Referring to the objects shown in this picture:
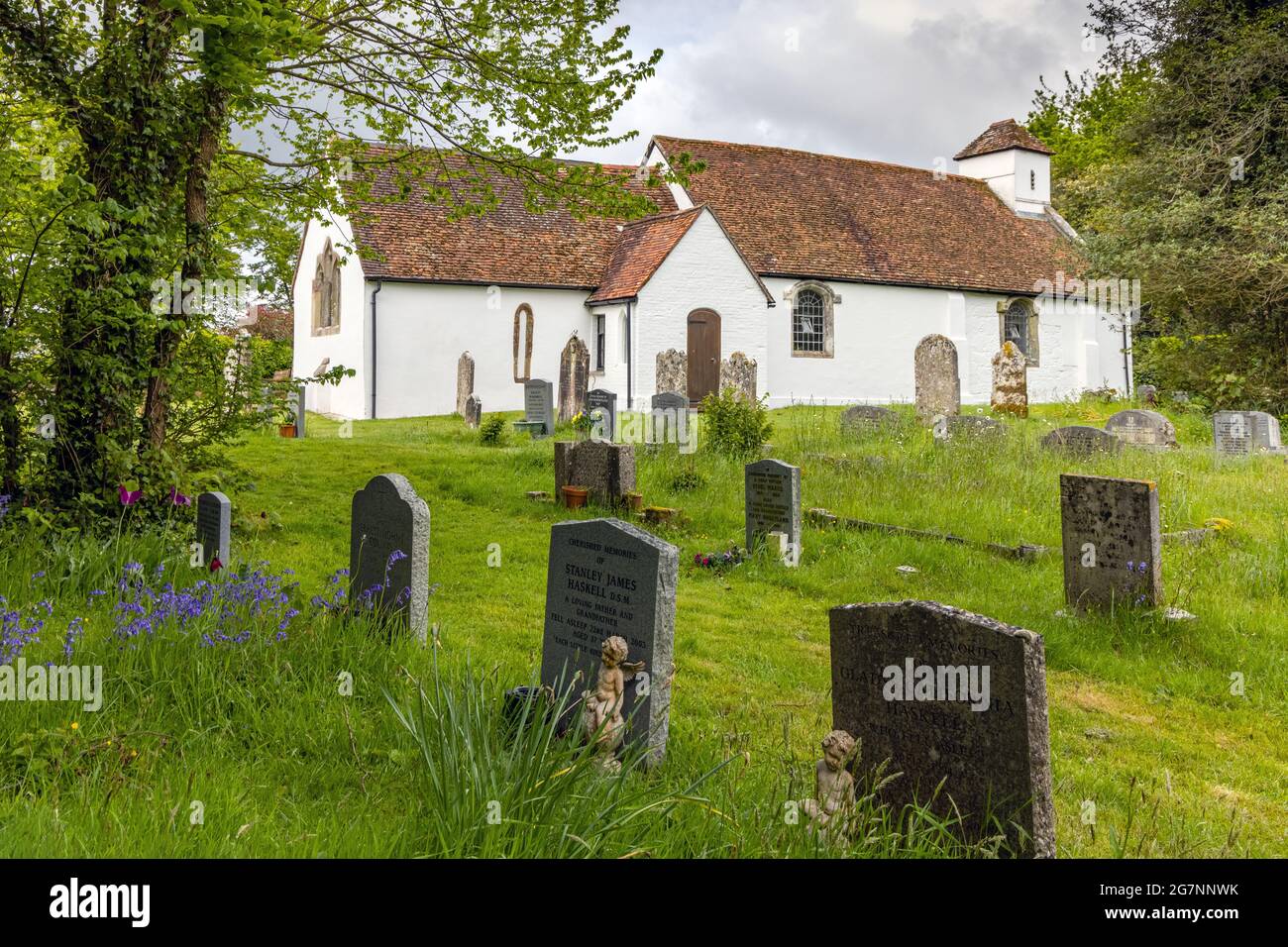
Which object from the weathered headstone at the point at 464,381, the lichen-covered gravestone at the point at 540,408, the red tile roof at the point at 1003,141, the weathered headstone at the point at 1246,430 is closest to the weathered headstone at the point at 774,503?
the lichen-covered gravestone at the point at 540,408

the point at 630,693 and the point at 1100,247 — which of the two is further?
the point at 1100,247

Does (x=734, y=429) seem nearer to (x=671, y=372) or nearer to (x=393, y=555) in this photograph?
(x=671, y=372)

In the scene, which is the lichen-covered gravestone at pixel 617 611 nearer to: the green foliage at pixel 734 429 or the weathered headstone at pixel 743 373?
the green foliage at pixel 734 429

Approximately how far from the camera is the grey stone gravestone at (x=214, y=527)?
25.8 ft

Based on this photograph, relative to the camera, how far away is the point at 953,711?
160 inches

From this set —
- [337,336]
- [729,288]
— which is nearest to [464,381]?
[337,336]

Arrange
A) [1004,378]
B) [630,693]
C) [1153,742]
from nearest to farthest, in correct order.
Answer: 1. [630,693]
2. [1153,742]
3. [1004,378]

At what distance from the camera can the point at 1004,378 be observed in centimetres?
2059

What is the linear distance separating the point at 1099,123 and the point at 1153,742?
153 feet

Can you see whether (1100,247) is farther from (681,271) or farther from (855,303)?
(681,271)

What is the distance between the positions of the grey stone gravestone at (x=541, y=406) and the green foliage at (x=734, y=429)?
5184 millimetres

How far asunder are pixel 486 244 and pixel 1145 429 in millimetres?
16938

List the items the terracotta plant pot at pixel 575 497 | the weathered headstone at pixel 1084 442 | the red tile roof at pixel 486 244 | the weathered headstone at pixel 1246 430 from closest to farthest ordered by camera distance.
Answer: the terracotta plant pot at pixel 575 497 < the weathered headstone at pixel 1084 442 < the weathered headstone at pixel 1246 430 < the red tile roof at pixel 486 244
